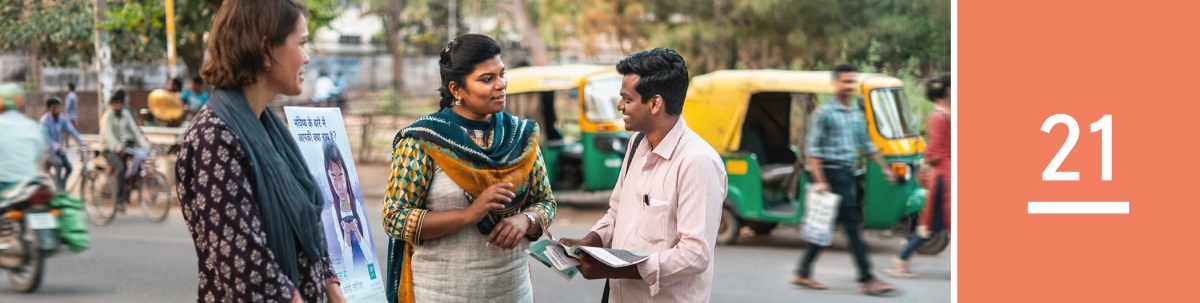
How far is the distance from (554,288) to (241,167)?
4.95 metres

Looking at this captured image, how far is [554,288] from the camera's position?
6.83 m

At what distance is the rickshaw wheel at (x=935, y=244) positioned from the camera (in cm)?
784

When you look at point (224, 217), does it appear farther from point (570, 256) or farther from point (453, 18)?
point (453, 18)

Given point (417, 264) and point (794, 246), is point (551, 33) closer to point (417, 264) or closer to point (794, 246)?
point (794, 246)

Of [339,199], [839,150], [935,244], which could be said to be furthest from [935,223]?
[339,199]

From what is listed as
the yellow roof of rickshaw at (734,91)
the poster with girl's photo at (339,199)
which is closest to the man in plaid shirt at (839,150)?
the yellow roof of rickshaw at (734,91)

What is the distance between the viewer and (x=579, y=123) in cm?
1051

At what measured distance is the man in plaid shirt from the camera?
23.1 feet

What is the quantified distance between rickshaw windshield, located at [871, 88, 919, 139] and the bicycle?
244 inches

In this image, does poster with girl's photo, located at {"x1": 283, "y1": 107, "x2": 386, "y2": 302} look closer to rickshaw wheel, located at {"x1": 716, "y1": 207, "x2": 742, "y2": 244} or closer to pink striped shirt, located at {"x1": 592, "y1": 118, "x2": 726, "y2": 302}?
pink striped shirt, located at {"x1": 592, "y1": 118, "x2": 726, "y2": 302}

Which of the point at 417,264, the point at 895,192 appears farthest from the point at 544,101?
the point at 417,264

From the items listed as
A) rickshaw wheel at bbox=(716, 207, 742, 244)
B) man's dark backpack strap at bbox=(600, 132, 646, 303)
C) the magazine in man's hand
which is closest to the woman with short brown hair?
the magazine in man's hand

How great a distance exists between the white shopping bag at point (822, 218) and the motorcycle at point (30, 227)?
4.55m
